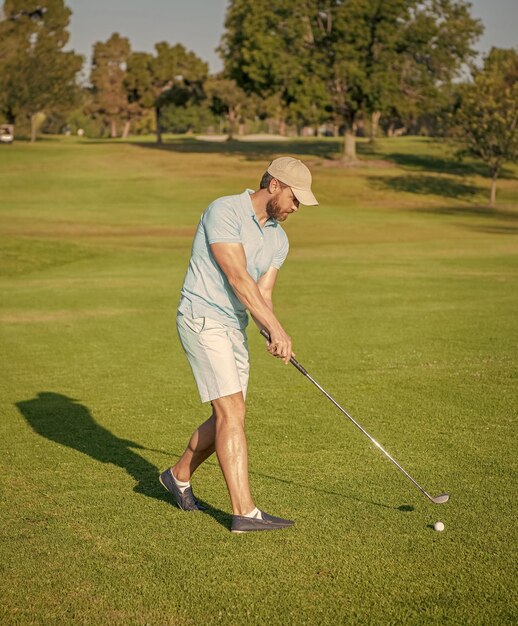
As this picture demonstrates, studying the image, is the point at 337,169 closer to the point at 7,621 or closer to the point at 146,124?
the point at 7,621

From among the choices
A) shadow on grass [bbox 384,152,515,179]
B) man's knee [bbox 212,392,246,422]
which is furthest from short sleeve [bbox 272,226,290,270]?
shadow on grass [bbox 384,152,515,179]

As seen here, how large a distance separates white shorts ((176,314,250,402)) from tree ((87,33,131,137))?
132 m

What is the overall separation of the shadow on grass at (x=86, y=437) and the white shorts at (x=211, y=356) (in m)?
0.91

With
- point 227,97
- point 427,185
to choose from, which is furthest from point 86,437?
point 227,97

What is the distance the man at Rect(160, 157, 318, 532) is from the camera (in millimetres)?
6582

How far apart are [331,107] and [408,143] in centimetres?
3722

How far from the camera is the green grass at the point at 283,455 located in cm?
558

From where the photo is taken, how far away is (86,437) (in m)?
9.42

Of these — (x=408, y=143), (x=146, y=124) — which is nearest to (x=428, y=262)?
(x=408, y=143)

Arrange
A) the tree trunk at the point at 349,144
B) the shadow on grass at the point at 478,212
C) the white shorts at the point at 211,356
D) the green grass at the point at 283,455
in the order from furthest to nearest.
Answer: the tree trunk at the point at 349,144 < the shadow on grass at the point at 478,212 < the white shorts at the point at 211,356 < the green grass at the point at 283,455

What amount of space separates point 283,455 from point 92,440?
181cm

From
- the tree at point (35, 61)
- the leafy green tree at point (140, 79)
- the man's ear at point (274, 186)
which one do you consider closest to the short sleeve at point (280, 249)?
the man's ear at point (274, 186)

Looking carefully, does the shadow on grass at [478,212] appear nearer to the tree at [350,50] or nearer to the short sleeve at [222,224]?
the tree at [350,50]

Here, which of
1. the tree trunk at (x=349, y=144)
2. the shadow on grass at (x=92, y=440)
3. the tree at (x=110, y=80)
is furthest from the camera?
the tree at (x=110, y=80)
